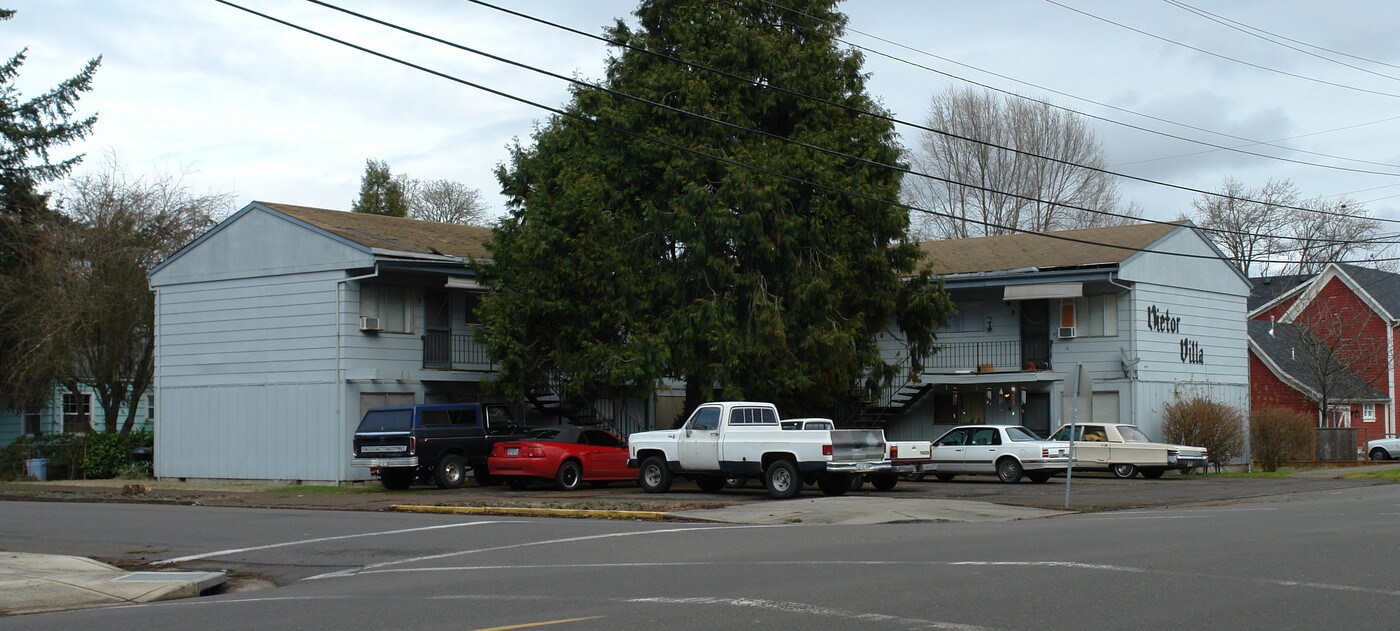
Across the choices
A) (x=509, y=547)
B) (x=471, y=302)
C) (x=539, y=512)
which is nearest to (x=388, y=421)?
(x=471, y=302)

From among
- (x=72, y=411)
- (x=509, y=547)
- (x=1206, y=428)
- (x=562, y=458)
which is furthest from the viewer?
(x=72, y=411)

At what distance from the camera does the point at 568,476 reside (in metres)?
28.6

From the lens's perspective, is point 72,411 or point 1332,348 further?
point 72,411

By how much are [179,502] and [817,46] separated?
16970mm

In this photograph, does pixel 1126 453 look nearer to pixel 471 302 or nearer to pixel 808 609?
pixel 471 302

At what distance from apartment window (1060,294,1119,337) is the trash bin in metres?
29.5

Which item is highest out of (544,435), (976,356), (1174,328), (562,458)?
(1174,328)

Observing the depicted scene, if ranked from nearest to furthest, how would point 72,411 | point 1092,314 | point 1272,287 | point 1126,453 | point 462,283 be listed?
point 1126,453 < point 462,283 < point 1092,314 < point 72,411 < point 1272,287

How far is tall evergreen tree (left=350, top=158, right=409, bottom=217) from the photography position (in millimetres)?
65625

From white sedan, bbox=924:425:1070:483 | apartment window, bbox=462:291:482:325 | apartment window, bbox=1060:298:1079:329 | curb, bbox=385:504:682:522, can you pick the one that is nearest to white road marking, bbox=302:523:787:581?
curb, bbox=385:504:682:522

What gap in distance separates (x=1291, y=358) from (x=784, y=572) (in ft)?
146

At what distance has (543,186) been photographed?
30.4 m

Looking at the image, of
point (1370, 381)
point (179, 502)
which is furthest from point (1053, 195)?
point (179, 502)

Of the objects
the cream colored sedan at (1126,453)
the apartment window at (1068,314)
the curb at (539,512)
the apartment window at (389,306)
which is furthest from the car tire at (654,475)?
the apartment window at (1068,314)
